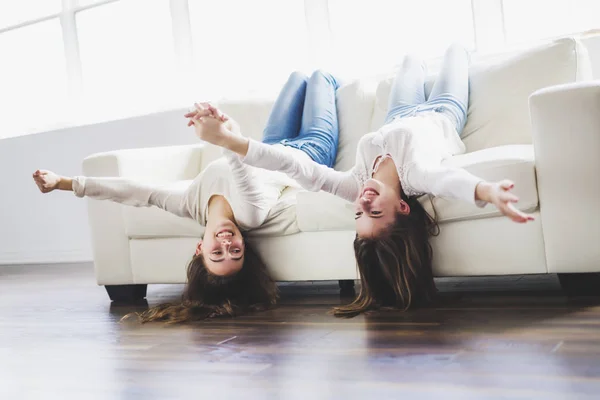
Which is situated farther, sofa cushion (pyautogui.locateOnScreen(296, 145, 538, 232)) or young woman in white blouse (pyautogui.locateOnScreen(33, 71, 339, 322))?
young woman in white blouse (pyautogui.locateOnScreen(33, 71, 339, 322))

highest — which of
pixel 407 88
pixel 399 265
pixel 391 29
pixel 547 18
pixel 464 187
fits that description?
pixel 391 29

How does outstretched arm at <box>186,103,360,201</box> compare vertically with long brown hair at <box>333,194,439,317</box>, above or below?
above

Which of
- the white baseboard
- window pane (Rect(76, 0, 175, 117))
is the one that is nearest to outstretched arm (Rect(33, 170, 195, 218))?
window pane (Rect(76, 0, 175, 117))

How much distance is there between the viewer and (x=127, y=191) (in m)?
2.76

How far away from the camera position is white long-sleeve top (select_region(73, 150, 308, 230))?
2641 mm

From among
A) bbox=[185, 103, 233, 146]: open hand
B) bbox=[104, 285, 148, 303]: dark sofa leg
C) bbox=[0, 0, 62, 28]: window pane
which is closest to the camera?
bbox=[185, 103, 233, 146]: open hand

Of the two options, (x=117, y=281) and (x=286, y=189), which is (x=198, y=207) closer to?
(x=286, y=189)

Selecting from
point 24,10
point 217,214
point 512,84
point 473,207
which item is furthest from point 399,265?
point 24,10

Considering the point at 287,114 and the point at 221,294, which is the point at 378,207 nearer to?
the point at 221,294

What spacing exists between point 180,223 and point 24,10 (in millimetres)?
3636

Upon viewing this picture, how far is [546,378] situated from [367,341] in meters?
0.59

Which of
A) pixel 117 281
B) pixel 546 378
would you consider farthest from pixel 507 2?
pixel 546 378

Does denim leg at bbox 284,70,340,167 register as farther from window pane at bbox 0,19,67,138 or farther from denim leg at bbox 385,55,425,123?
window pane at bbox 0,19,67,138

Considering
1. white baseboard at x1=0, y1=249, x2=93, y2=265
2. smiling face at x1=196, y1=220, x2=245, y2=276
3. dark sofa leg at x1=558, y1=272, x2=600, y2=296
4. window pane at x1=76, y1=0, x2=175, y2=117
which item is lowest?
white baseboard at x1=0, y1=249, x2=93, y2=265
